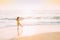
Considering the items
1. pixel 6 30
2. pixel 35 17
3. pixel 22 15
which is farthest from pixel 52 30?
pixel 6 30

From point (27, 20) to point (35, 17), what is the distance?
0.24 feet

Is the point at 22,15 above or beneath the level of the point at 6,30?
above

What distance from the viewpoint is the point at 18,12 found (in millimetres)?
844

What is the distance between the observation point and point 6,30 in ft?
2.71

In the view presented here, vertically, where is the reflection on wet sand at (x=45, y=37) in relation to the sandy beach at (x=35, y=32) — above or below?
below

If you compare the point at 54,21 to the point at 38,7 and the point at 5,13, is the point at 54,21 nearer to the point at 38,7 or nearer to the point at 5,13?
the point at 38,7

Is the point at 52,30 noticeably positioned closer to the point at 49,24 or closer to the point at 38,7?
the point at 49,24

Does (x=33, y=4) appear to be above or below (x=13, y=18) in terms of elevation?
above

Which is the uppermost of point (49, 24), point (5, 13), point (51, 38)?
point (5, 13)

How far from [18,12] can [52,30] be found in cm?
33

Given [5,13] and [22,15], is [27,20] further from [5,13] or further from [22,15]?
[5,13]

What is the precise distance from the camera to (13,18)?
0.84 m

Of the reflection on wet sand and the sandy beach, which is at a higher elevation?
the sandy beach

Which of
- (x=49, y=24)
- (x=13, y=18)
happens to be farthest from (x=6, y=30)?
(x=49, y=24)
